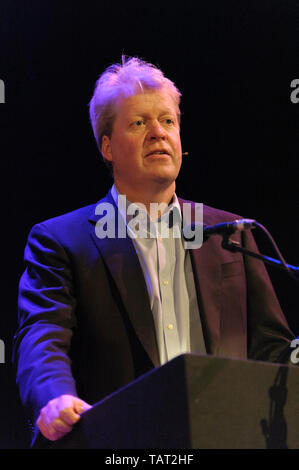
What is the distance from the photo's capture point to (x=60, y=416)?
1.39 metres

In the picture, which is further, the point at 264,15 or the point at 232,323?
the point at 264,15

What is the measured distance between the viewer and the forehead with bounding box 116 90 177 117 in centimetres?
237

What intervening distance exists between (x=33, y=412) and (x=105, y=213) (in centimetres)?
96

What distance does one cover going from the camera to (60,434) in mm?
1406

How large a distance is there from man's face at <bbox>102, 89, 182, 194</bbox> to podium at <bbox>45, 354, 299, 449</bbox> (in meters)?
1.24

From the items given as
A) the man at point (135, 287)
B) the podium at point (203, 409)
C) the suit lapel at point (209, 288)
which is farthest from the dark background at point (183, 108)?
the podium at point (203, 409)
